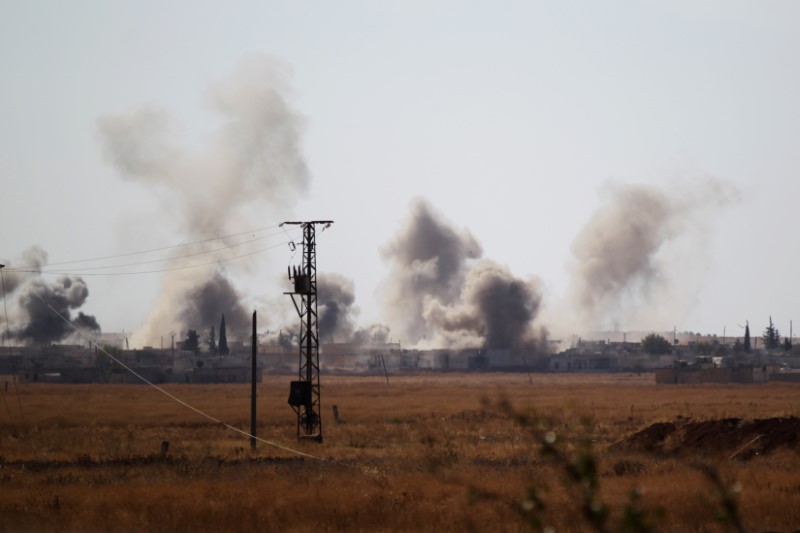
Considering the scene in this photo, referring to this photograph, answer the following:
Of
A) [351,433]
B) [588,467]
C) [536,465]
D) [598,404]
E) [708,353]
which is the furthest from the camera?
[708,353]

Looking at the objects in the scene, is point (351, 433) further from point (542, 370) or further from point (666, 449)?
point (542, 370)

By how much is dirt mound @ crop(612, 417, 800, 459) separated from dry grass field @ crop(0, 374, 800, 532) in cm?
20

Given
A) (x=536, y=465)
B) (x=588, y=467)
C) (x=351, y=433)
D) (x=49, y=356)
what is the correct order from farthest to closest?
(x=49, y=356), (x=351, y=433), (x=536, y=465), (x=588, y=467)

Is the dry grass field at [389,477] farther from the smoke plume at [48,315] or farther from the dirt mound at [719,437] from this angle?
the smoke plume at [48,315]

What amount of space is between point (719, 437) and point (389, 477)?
13.3m

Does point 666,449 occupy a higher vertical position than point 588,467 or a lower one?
lower

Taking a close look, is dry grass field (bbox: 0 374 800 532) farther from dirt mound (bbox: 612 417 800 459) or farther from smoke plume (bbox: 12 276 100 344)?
smoke plume (bbox: 12 276 100 344)

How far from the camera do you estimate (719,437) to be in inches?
1474

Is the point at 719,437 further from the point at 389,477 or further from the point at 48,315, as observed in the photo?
the point at 48,315

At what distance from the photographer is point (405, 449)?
140ft

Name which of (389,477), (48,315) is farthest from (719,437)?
(48,315)

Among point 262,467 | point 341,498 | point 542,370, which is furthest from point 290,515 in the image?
point 542,370

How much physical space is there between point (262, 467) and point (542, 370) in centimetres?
14075

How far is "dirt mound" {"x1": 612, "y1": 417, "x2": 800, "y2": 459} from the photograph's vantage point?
35.3 m
